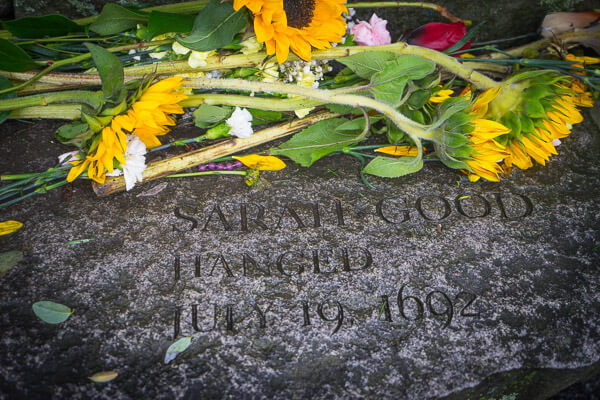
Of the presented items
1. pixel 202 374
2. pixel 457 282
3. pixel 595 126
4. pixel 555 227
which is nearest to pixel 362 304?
pixel 457 282

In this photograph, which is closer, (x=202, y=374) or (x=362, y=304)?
(x=202, y=374)

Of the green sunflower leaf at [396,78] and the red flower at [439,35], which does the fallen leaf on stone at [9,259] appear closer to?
the green sunflower leaf at [396,78]

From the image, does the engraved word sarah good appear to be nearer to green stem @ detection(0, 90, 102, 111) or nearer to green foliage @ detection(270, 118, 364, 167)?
green foliage @ detection(270, 118, 364, 167)

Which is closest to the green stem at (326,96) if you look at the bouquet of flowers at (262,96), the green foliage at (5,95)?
the bouquet of flowers at (262,96)

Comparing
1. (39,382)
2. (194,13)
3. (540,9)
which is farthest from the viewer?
Answer: (540,9)

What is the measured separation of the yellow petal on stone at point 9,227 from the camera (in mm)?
1361

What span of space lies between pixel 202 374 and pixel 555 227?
1.24m

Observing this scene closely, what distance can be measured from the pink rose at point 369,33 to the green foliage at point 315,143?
363 millimetres

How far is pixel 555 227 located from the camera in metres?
1.47

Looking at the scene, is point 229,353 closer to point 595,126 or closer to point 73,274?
point 73,274

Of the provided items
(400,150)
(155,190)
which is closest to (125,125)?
(155,190)

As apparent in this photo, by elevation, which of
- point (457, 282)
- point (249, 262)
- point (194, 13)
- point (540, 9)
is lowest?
point (457, 282)

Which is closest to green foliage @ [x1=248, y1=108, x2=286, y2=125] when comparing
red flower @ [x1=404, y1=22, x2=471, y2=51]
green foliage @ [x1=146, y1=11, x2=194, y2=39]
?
green foliage @ [x1=146, y1=11, x2=194, y2=39]

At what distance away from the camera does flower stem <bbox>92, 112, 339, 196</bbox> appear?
1.45 meters
